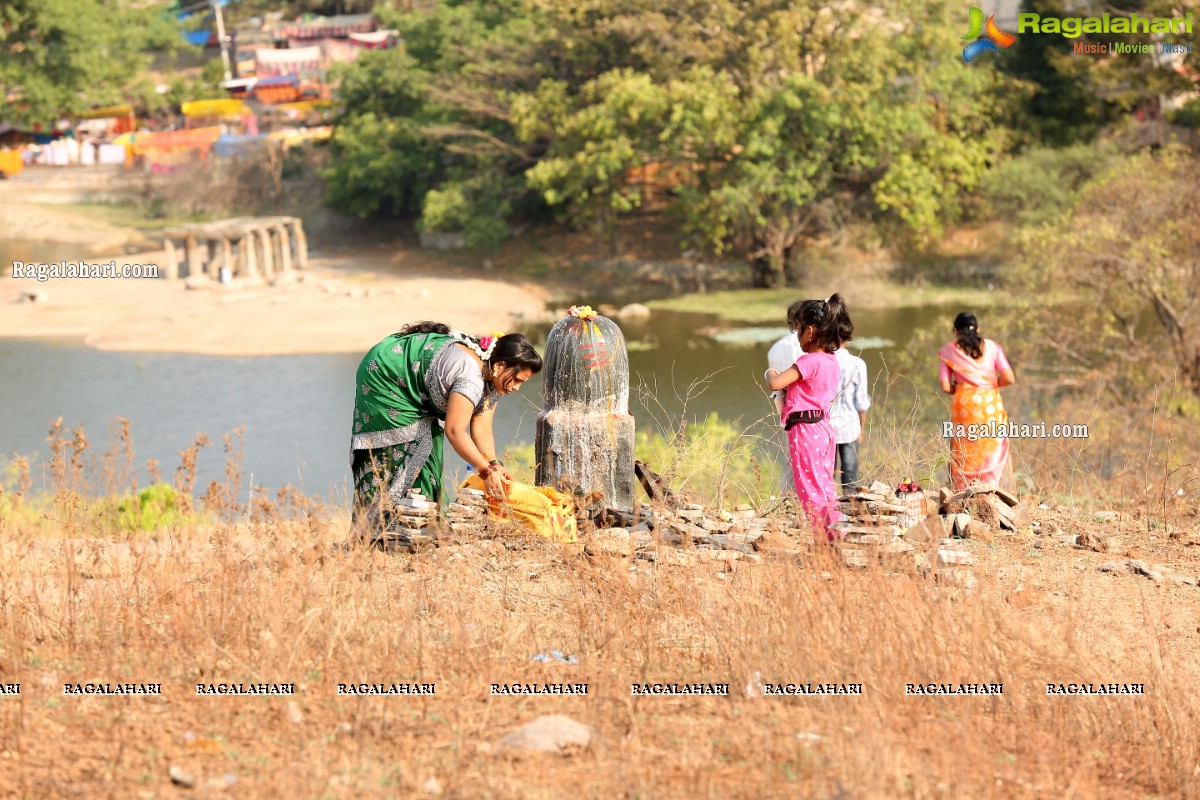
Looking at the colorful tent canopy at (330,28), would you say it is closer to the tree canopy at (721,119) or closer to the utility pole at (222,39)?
the utility pole at (222,39)

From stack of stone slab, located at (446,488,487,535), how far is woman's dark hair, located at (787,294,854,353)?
1.69 m

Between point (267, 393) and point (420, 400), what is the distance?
16.7 meters

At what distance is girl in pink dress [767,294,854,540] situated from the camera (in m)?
6.50

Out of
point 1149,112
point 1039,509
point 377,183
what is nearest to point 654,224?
point 377,183

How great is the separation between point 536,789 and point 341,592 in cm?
165

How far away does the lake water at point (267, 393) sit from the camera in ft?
58.7

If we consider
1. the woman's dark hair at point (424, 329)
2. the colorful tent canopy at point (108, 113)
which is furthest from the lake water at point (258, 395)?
the colorful tent canopy at point (108, 113)

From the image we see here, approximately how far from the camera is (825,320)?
21.2 feet

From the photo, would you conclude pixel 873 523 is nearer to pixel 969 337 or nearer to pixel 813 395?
pixel 813 395

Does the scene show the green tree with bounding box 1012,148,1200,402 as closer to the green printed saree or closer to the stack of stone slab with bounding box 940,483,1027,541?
the stack of stone slab with bounding box 940,483,1027,541

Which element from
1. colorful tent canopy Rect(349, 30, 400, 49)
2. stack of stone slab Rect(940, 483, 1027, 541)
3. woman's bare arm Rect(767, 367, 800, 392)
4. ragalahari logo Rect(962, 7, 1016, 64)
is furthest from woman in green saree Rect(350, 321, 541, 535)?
colorful tent canopy Rect(349, 30, 400, 49)

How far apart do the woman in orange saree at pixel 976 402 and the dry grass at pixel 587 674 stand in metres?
2.14

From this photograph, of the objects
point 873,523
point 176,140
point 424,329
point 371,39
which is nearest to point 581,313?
point 424,329

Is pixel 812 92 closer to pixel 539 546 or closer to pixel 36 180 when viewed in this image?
pixel 539 546
